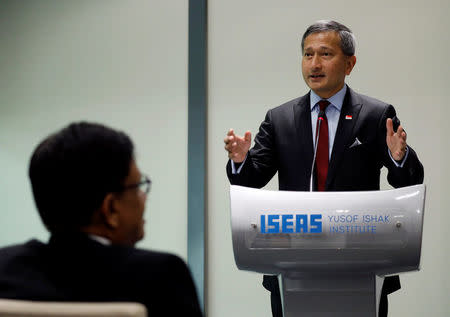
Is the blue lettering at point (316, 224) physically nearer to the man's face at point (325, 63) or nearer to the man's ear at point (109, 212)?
the man's face at point (325, 63)

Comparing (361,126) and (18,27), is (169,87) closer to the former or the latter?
(18,27)

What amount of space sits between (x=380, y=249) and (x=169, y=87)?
283 centimetres

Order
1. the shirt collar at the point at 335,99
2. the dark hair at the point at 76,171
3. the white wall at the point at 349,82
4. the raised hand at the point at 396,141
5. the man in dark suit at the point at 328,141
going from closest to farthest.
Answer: the dark hair at the point at 76,171, the raised hand at the point at 396,141, the man in dark suit at the point at 328,141, the shirt collar at the point at 335,99, the white wall at the point at 349,82

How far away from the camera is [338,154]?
2.26m

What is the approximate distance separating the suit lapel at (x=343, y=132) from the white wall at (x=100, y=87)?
7.09 feet

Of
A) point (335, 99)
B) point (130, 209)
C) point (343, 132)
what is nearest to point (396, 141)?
point (343, 132)

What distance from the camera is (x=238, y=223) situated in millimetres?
1887

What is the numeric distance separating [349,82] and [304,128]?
6.24ft

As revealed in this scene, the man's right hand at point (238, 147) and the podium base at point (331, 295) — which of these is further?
the man's right hand at point (238, 147)

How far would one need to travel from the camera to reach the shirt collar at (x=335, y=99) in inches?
92.6

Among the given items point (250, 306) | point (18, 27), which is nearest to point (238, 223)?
point (250, 306)

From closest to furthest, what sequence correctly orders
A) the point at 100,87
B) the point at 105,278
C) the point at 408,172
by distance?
the point at 105,278 → the point at 408,172 → the point at 100,87

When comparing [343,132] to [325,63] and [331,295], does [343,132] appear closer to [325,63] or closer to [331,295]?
[325,63]

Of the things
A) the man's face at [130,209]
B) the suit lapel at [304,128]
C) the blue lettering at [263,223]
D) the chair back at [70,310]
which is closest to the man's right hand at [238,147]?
the suit lapel at [304,128]
